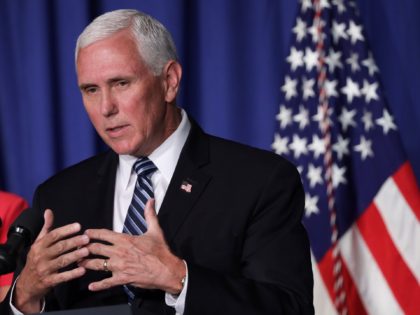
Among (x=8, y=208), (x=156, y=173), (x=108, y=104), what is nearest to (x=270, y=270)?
(x=156, y=173)

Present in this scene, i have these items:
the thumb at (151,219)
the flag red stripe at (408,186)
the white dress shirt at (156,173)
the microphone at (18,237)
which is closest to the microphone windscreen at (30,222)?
the microphone at (18,237)

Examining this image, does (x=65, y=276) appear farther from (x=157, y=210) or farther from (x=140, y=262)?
(x=157, y=210)

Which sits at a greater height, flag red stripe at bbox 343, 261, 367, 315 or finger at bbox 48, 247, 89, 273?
finger at bbox 48, 247, 89, 273

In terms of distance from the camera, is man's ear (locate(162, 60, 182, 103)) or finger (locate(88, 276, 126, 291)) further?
man's ear (locate(162, 60, 182, 103))

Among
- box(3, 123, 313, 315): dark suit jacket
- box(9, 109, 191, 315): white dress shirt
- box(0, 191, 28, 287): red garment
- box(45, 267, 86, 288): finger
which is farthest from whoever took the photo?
box(0, 191, 28, 287): red garment

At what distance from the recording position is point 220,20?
3.14m

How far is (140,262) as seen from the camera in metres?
1.53

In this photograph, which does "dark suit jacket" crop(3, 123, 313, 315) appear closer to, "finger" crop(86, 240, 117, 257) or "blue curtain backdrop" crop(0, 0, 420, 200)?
"finger" crop(86, 240, 117, 257)

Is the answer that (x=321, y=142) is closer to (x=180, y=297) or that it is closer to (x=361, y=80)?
(x=361, y=80)

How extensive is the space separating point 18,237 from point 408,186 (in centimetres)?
166

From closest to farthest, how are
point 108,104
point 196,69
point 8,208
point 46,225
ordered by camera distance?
point 46,225
point 108,104
point 8,208
point 196,69

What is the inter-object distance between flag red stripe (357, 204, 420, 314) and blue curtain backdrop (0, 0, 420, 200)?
39cm

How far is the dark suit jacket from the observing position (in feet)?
5.49

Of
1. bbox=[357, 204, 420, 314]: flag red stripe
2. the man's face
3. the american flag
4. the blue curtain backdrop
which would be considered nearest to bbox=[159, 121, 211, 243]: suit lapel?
Result: the man's face
